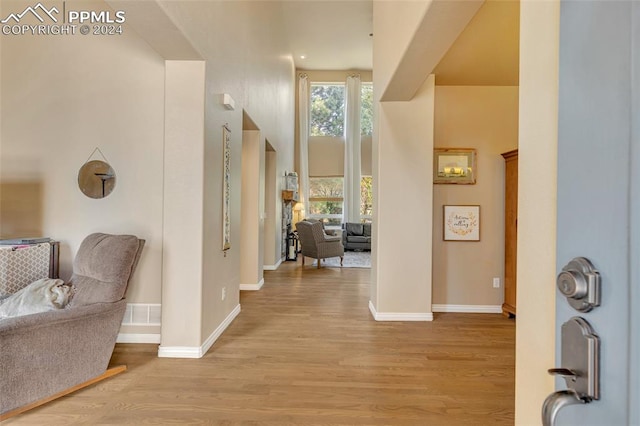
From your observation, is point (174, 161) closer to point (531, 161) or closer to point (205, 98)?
point (205, 98)

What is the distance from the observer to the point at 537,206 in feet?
2.36

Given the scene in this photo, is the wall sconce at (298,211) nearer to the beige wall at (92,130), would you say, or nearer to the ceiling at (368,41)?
the ceiling at (368,41)

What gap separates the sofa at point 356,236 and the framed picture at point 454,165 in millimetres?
4923

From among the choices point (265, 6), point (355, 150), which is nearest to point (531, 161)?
point (265, 6)

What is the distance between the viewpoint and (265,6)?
480 centimetres

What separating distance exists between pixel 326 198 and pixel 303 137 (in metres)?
1.98

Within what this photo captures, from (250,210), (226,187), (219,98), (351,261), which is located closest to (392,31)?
(219,98)

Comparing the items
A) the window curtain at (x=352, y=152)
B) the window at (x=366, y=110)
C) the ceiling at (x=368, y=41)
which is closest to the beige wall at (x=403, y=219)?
the ceiling at (x=368, y=41)

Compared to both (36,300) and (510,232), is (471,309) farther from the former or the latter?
(36,300)

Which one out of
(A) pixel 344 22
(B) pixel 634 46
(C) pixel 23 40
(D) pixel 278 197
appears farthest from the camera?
(A) pixel 344 22

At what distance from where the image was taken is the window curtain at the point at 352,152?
9.39m

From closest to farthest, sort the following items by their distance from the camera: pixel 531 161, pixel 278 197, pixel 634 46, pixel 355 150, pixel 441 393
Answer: pixel 634 46, pixel 531 161, pixel 441 393, pixel 278 197, pixel 355 150

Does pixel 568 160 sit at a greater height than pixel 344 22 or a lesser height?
lesser

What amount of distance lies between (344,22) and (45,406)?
7.70 meters
